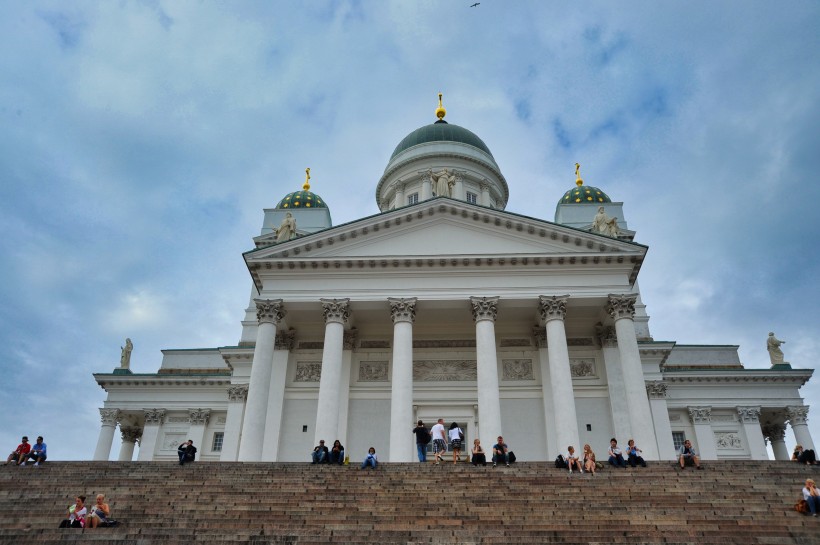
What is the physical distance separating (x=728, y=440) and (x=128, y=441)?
1260 inches

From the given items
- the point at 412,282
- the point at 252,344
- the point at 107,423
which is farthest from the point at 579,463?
the point at 107,423

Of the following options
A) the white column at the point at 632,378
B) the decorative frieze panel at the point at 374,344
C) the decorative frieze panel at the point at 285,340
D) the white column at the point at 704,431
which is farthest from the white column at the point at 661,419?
the decorative frieze panel at the point at 285,340

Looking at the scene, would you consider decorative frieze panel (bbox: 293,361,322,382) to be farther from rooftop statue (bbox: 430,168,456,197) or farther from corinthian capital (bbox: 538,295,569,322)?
corinthian capital (bbox: 538,295,569,322)

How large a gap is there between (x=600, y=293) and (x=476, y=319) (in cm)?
446

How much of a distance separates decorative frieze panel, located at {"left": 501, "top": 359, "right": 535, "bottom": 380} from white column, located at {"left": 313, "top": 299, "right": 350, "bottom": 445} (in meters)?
6.49

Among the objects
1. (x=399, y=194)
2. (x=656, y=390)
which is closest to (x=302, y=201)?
(x=399, y=194)

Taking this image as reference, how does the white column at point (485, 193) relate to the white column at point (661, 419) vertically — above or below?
above

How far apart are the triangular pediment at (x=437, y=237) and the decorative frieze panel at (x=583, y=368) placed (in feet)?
14.8

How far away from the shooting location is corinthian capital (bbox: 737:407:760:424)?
32.4 meters

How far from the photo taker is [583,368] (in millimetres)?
25125

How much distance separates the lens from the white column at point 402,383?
20.6 m

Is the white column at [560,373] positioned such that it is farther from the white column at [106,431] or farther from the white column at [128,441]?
the white column at [128,441]

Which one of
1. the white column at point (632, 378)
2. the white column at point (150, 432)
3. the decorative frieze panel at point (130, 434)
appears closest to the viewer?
the white column at point (632, 378)

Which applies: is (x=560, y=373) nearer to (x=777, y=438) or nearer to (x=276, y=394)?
(x=276, y=394)
